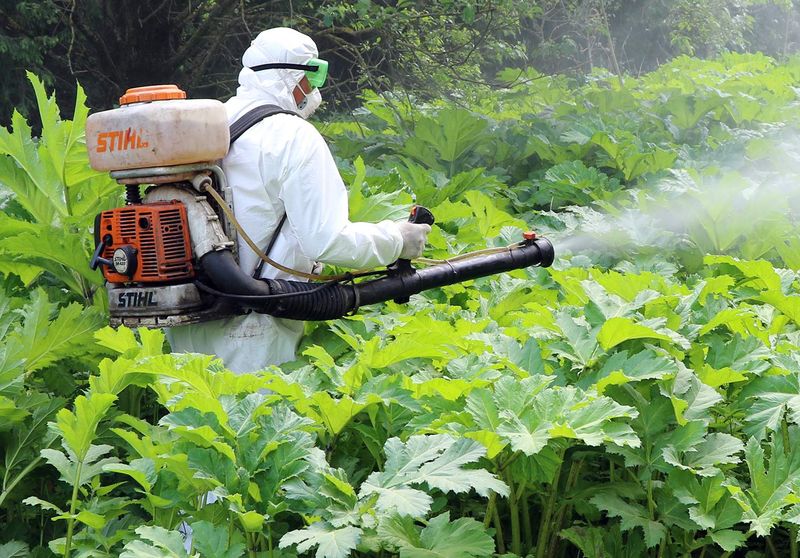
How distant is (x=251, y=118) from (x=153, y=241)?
68cm

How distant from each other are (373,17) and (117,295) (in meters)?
7.24

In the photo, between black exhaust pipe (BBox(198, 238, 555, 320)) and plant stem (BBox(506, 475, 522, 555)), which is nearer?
plant stem (BBox(506, 475, 522, 555))

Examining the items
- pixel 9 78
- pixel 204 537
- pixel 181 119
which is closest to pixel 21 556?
pixel 204 537

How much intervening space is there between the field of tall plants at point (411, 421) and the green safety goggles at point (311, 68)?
1.85 feet

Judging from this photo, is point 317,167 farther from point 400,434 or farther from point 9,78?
point 9,78

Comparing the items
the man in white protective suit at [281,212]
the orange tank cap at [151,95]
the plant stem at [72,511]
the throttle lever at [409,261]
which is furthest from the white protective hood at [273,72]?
the plant stem at [72,511]

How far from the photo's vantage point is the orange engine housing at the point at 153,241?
4.22m

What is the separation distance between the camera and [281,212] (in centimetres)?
454

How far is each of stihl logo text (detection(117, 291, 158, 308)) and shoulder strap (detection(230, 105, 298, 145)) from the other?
28.5 inches

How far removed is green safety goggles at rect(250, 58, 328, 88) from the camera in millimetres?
4730

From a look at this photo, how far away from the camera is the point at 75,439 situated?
10.8 feet

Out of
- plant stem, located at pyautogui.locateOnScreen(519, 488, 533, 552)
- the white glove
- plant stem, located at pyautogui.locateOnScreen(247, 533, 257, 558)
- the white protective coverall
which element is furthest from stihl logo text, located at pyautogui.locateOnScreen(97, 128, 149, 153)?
plant stem, located at pyautogui.locateOnScreen(519, 488, 533, 552)

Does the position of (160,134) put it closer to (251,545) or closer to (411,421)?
(411,421)

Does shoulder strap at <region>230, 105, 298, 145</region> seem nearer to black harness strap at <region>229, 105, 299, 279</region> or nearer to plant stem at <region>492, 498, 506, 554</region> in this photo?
black harness strap at <region>229, 105, 299, 279</region>
